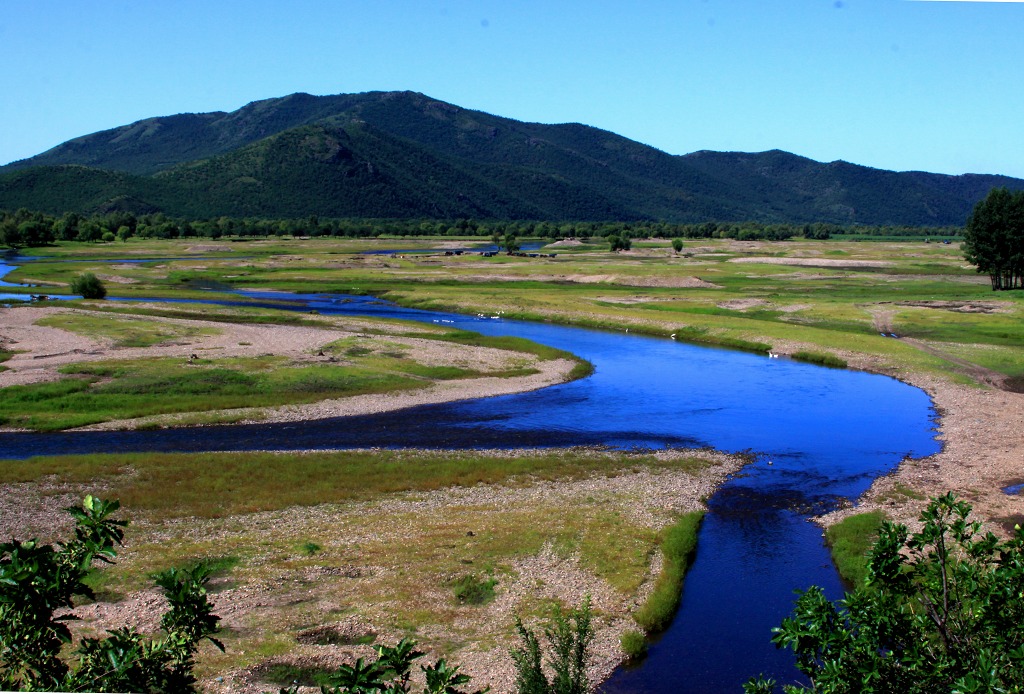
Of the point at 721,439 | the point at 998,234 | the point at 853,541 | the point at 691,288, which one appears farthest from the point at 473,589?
the point at 998,234

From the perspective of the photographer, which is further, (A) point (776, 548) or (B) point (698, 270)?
(B) point (698, 270)

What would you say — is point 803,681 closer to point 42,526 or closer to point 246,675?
point 246,675

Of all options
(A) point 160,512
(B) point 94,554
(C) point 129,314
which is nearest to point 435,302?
(C) point 129,314

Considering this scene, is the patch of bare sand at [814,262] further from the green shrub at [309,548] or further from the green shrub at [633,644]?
the green shrub at [633,644]

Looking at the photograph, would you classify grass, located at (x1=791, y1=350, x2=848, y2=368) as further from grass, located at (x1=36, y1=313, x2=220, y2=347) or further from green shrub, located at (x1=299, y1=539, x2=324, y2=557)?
grass, located at (x1=36, y1=313, x2=220, y2=347)

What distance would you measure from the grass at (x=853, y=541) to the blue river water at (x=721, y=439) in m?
0.43

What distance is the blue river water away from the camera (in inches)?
801

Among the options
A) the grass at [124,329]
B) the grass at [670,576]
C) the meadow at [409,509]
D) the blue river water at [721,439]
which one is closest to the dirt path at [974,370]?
the meadow at [409,509]

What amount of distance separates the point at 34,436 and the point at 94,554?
33363 millimetres

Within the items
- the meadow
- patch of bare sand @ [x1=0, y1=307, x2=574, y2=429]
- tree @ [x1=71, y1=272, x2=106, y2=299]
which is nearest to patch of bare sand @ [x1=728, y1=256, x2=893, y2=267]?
the meadow

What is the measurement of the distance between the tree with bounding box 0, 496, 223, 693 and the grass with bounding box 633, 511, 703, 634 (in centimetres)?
1419

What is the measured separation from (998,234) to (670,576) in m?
84.7

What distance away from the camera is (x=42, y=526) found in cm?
2550

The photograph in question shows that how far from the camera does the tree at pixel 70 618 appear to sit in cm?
796
